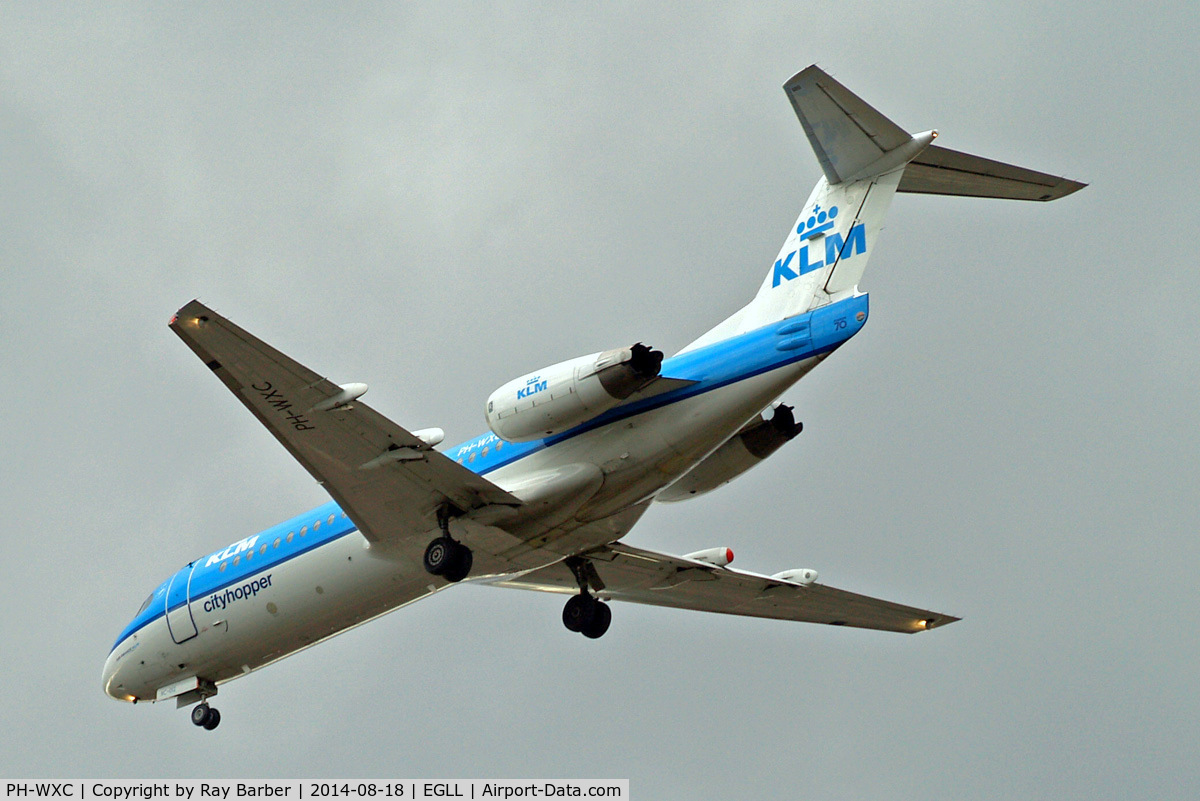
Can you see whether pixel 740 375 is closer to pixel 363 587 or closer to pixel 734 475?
pixel 734 475

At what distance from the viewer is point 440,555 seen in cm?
2261

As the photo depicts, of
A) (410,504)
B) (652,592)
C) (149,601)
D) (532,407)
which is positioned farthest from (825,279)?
(149,601)

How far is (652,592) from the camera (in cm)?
2800

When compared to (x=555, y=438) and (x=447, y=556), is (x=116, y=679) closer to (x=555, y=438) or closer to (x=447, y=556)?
(x=447, y=556)

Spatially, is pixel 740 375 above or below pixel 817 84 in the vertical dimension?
below

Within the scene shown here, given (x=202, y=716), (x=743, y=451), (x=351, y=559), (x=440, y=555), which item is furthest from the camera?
(x=202, y=716)

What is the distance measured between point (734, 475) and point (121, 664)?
464 inches

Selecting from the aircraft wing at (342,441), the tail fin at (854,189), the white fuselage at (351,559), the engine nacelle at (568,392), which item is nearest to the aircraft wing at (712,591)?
the white fuselage at (351,559)

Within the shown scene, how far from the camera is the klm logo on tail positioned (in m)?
21.3

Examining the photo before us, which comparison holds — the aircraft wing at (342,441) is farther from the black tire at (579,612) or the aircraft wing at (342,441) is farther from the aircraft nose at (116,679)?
the aircraft nose at (116,679)

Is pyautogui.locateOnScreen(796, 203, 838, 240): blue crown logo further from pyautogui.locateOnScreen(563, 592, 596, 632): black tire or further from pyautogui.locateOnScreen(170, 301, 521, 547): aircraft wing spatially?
pyautogui.locateOnScreen(563, 592, 596, 632): black tire

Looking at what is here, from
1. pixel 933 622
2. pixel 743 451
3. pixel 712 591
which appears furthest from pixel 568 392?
pixel 933 622

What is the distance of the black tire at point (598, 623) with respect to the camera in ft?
87.5

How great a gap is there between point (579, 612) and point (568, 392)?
7.13 metres
